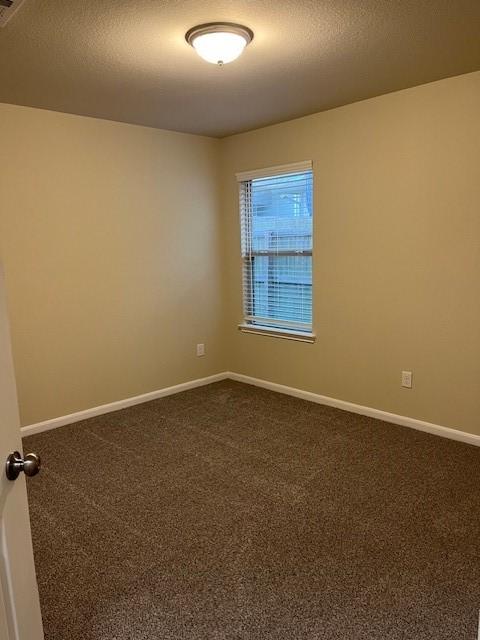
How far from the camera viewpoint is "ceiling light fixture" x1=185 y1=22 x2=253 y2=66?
2.23 metres

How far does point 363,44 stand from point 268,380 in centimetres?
293

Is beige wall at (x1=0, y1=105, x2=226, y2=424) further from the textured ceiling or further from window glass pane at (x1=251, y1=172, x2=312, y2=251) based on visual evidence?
window glass pane at (x1=251, y1=172, x2=312, y2=251)

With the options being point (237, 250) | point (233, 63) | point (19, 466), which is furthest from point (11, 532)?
point (237, 250)

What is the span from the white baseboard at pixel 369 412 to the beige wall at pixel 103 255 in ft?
2.02

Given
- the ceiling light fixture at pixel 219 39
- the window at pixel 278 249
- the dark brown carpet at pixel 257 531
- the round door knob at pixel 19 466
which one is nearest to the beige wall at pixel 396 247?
the window at pixel 278 249

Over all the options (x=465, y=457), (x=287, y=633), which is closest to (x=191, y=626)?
(x=287, y=633)

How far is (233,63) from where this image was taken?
266 centimetres

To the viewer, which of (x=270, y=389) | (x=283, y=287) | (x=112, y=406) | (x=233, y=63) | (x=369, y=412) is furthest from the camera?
(x=270, y=389)

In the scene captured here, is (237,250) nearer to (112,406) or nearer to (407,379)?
(112,406)

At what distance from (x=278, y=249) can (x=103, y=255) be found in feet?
5.02

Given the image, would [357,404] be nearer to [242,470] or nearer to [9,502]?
[242,470]

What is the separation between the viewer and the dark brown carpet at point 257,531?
1782mm

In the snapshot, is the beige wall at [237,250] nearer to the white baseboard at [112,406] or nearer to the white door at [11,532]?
the white baseboard at [112,406]

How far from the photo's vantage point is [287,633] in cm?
171
